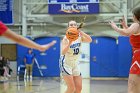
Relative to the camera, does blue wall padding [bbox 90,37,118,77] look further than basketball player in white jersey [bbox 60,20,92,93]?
Result: Yes

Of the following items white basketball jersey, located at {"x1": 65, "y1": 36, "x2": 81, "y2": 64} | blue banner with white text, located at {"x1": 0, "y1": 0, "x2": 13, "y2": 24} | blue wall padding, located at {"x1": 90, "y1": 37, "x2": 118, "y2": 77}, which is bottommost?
blue wall padding, located at {"x1": 90, "y1": 37, "x2": 118, "y2": 77}

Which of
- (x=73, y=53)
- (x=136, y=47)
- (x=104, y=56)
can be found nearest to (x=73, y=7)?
(x=104, y=56)

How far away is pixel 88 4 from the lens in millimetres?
20906

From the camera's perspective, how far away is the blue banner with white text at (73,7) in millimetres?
20953

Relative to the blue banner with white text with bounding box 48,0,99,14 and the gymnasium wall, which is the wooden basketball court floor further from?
the blue banner with white text with bounding box 48,0,99,14

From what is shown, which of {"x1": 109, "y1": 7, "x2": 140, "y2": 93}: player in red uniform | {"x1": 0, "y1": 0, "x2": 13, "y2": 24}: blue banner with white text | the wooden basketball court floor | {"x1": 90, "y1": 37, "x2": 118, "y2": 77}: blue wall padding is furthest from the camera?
{"x1": 0, "y1": 0, "x2": 13, "y2": 24}: blue banner with white text

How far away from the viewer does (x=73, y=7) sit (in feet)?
69.8

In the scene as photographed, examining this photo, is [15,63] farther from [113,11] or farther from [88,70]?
[113,11]

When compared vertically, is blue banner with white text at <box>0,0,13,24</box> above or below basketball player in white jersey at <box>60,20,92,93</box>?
above

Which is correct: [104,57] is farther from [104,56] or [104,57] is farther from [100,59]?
[100,59]

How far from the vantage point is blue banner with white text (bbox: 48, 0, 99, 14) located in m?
21.0

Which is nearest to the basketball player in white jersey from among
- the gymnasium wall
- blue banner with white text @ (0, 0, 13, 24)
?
the gymnasium wall

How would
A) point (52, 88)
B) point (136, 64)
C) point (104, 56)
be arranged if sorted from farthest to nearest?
1. point (104, 56)
2. point (52, 88)
3. point (136, 64)

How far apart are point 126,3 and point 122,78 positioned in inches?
170
